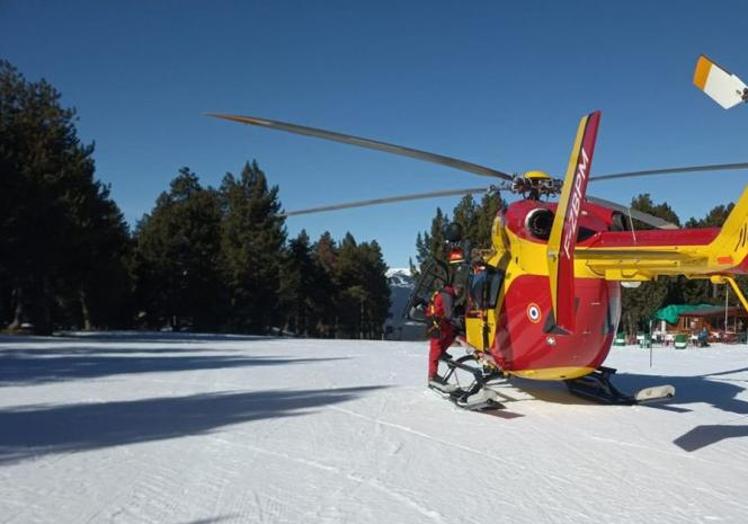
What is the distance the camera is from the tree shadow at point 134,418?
621cm

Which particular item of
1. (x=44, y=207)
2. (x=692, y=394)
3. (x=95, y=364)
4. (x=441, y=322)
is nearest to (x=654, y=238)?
(x=441, y=322)

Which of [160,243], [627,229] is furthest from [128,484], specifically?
[160,243]

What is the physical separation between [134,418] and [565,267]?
17.5 feet

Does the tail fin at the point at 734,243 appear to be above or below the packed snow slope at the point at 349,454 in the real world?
above

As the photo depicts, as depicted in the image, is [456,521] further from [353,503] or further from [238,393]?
[238,393]

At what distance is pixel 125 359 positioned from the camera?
15016 mm

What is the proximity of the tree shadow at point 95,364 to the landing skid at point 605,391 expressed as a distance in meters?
7.30

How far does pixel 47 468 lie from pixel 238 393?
4635 millimetres

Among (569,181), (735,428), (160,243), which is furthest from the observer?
(160,243)

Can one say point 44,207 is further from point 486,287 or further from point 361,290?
point 361,290

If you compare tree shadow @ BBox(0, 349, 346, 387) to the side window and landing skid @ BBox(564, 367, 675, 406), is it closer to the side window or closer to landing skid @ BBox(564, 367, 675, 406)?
the side window

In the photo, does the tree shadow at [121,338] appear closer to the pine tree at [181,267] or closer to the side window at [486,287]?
the pine tree at [181,267]

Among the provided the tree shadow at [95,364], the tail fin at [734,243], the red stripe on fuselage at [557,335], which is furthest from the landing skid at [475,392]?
the tree shadow at [95,364]

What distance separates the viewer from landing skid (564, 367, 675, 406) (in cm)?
879
